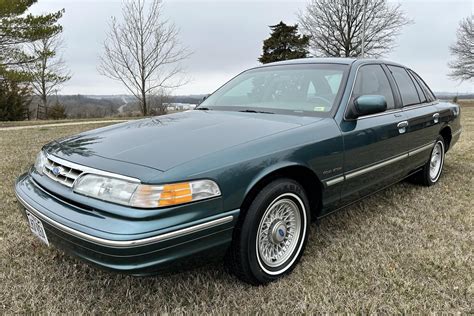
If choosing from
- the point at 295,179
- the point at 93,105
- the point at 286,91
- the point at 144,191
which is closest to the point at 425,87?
the point at 286,91

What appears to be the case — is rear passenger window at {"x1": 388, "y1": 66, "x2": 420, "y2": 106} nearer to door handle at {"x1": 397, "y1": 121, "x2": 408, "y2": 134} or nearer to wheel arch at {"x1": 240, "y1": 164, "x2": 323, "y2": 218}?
door handle at {"x1": 397, "y1": 121, "x2": 408, "y2": 134}

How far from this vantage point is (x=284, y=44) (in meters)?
29.9

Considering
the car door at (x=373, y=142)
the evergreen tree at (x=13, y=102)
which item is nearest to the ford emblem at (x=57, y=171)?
the car door at (x=373, y=142)

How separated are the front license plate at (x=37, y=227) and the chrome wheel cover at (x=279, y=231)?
4.23 ft

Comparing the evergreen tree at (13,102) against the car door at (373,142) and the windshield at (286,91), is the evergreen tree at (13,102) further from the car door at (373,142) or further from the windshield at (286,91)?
the car door at (373,142)

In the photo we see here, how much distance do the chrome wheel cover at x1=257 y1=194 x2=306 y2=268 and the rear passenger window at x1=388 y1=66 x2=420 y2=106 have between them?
2.02 m

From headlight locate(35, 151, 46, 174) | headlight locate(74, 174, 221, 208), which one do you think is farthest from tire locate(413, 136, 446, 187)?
headlight locate(35, 151, 46, 174)

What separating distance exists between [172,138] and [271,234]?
91 centimetres

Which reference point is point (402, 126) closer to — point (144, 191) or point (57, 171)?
point (144, 191)

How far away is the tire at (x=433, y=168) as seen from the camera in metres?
4.31

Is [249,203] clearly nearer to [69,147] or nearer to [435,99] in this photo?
[69,147]

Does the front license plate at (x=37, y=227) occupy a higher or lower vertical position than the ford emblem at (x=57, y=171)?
lower

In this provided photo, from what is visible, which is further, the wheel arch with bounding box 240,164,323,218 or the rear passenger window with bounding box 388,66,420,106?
the rear passenger window with bounding box 388,66,420,106

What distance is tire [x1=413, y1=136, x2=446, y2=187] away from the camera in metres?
4.31
